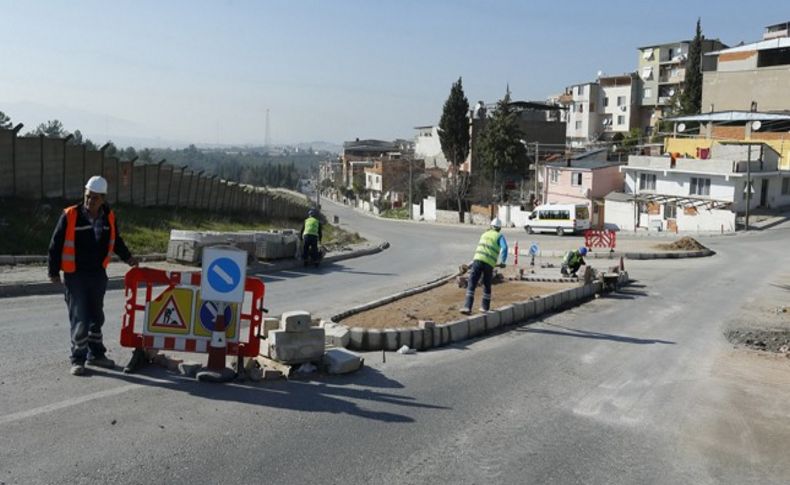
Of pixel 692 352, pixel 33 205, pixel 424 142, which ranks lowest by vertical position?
pixel 692 352

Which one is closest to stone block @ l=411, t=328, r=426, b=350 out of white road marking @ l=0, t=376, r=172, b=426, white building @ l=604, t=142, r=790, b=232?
white road marking @ l=0, t=376, r=172, b=426

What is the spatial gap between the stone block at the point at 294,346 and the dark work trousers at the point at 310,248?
40.8 ft

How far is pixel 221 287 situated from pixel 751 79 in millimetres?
68094

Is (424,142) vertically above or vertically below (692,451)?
above

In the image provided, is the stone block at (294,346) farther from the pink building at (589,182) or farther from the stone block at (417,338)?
the pink building at (589,182)

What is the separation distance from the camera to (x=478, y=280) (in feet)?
39.7

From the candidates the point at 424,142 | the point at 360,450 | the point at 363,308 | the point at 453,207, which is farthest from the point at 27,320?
the point at 424,142

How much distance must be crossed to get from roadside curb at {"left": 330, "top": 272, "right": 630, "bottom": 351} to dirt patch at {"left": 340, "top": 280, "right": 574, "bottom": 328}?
0.30 m

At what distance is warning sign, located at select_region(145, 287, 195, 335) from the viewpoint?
24.7 feet

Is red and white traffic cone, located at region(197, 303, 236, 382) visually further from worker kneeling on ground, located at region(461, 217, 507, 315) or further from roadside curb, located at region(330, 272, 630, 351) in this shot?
worker kneeling on ground, located at region(461, 217, 507, 315)

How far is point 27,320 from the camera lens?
998cm

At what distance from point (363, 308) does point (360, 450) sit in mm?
6548

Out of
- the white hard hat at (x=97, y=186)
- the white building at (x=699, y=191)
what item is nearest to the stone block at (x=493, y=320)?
the white hard hat at (x=97, y=186)

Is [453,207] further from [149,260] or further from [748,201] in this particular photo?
[149,260]
